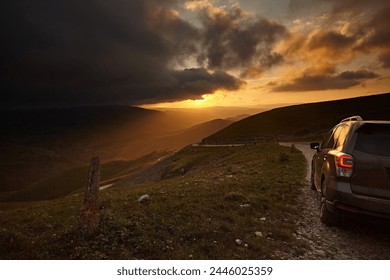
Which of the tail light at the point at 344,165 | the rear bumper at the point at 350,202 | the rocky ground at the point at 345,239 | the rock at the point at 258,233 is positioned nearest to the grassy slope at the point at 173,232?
the rock at the point at 258,233

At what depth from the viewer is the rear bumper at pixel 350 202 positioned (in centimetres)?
612

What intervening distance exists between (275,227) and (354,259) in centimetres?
200

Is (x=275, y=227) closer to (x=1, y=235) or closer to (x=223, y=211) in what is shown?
(x=223, y=211)

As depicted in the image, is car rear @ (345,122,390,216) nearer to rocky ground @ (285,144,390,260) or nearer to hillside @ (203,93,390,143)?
rocky ground @ (285,144,390,260)

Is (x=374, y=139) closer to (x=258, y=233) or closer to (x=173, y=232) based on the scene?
(x=258, y=233)

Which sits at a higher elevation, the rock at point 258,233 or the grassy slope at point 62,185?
the rock at point 258,233

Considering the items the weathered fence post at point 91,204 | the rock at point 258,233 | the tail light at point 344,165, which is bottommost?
the rock at point 258,233

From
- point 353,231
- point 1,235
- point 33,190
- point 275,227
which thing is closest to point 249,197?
point 275,227

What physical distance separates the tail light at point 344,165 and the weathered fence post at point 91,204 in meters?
5.28

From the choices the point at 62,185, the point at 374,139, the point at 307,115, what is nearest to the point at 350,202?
the point at 374,139

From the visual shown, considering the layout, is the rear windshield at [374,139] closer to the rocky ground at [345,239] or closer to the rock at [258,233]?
the rocky ground at [345,239]

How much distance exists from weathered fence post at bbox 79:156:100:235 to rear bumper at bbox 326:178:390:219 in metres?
5.27

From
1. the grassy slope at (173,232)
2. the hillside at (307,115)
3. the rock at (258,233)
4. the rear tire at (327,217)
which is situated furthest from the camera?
the hillside at (307,115)

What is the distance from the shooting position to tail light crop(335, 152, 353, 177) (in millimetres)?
6525
